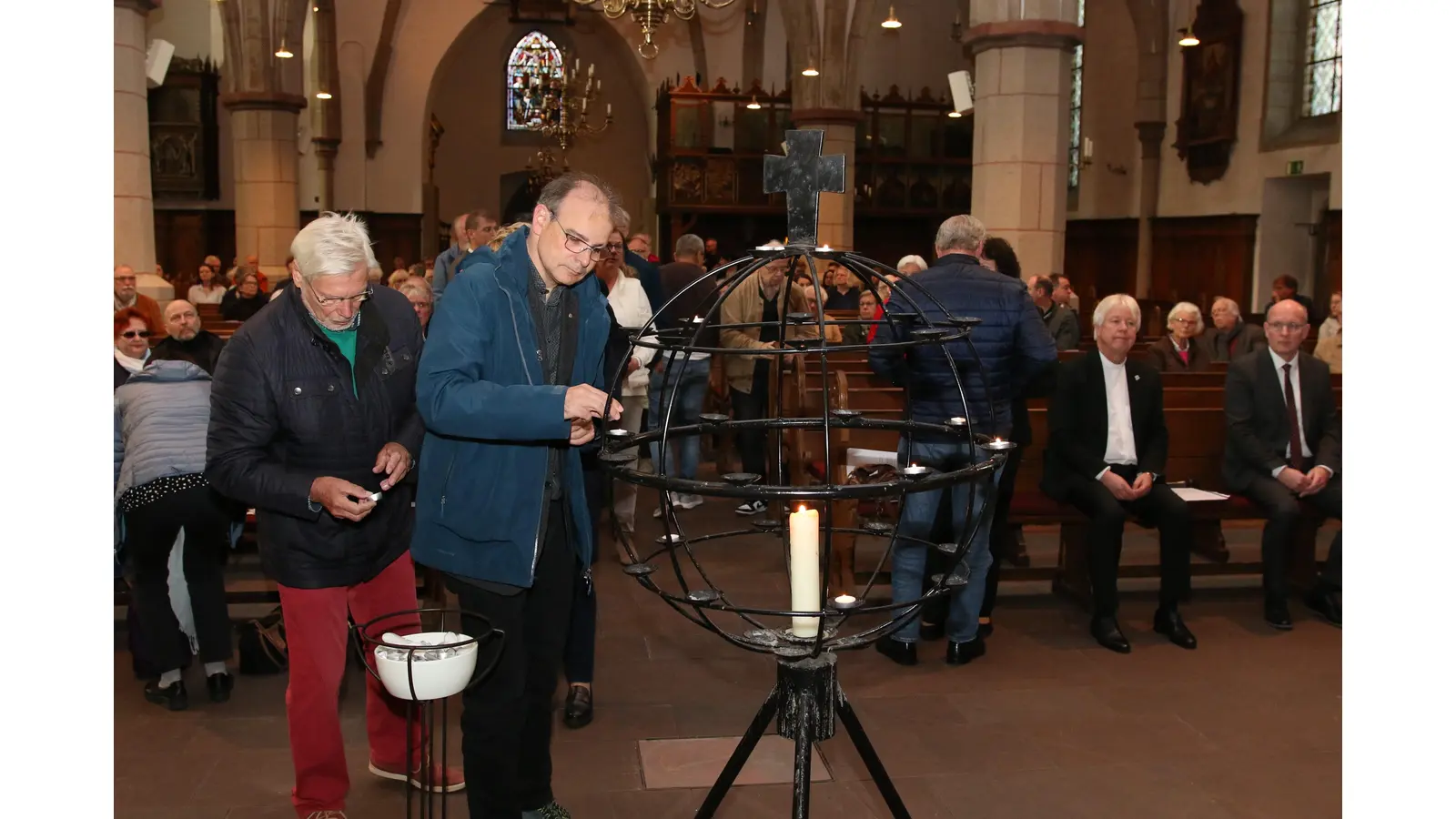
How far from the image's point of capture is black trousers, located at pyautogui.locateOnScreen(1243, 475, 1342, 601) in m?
5.45

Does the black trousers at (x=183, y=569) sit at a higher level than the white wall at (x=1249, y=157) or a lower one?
lower

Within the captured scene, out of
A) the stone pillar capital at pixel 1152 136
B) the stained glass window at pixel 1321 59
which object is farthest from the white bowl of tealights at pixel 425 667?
the stone pillar capital at pixel 1152 136

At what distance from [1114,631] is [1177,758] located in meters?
1.20

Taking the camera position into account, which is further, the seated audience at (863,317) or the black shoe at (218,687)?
the seated audience at (863,317)

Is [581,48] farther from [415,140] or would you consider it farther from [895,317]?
[895,317]

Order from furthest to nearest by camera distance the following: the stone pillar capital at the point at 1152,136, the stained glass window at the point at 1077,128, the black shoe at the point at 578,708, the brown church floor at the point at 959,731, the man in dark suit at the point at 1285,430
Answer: the stained glass window at the point at 1077,128
the stone pillar capital at the point at 1152,136
the man in dark suit at the point at 1285,430
the black shoe at the point at 578,708
the brown church floor at the point at 959,731

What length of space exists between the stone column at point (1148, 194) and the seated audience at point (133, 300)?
13804mm

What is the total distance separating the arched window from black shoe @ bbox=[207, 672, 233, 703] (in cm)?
2252

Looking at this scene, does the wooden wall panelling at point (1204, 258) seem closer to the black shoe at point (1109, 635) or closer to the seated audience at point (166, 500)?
the black shoe at point (1109, 635)

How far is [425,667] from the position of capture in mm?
2363

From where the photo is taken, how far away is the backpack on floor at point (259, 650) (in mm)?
4617

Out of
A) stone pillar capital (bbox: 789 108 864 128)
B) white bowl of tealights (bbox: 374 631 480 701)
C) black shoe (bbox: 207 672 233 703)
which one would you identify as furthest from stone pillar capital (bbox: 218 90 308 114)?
white bowl of tealights (bbox: 374 631 480 701)

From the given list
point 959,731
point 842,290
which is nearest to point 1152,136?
point 842,290

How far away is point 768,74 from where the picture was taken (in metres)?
22.1
